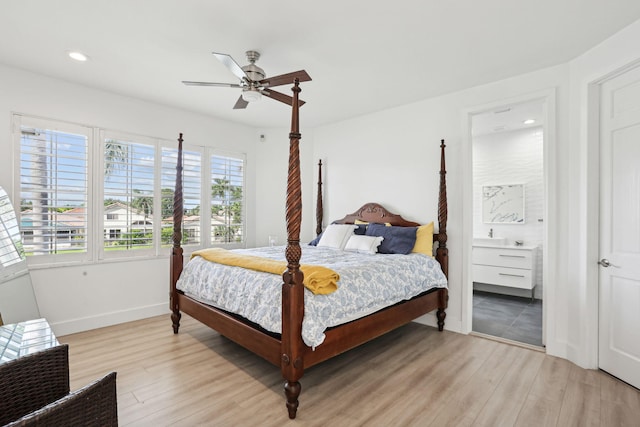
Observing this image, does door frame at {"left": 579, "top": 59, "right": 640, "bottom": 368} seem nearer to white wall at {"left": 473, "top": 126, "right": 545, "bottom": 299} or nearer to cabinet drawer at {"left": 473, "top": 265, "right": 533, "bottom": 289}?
cabinet drawer at {"left": 473, "top": 265, "right": 533, "bottom": 289}

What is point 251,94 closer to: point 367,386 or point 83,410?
point 83,410

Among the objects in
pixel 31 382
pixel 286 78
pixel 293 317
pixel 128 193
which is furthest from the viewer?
pixel 128 193

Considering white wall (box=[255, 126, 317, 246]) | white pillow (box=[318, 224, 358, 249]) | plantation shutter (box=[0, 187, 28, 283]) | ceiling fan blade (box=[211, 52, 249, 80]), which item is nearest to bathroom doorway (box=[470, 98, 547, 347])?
white pillow (box=[318, 224, 358, 249])

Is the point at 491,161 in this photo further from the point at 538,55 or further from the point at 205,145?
the point at 205,145

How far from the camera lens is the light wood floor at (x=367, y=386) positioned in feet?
7.02

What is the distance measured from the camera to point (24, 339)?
69.5 inches

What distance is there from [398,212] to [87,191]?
3.80m

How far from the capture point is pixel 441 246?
149 inches

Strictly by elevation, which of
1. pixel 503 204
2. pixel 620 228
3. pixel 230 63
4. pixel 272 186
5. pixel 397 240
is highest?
pixel 230 63

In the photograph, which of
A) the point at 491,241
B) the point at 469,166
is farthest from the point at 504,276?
the point at 469,166

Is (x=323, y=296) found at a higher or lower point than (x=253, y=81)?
lower

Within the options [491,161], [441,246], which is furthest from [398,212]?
[491,161]

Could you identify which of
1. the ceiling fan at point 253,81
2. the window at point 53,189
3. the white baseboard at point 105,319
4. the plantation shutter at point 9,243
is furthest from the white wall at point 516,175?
the plantation shutter at point 9,243

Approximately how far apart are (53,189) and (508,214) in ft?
20.8
